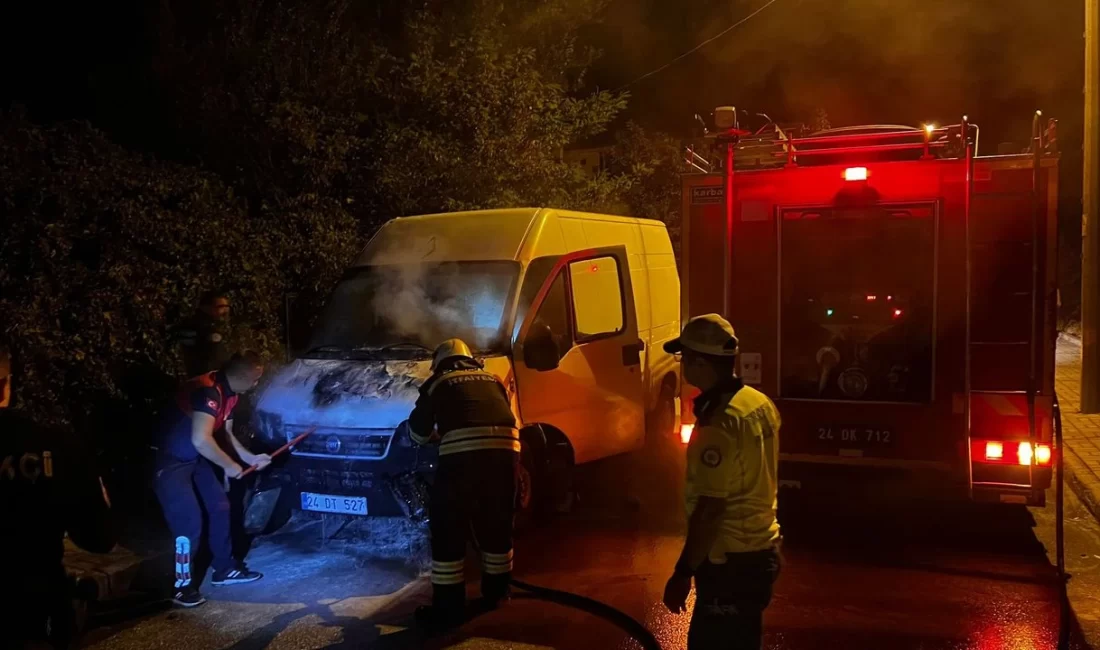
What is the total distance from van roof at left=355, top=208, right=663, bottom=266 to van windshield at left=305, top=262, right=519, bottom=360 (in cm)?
9

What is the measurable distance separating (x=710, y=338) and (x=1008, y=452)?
3.56 m

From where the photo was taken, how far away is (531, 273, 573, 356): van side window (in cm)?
696

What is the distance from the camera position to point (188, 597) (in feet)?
17.5

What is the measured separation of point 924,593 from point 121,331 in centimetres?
613

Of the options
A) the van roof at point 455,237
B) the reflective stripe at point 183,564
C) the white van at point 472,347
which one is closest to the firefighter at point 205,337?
the white van at point 472,347

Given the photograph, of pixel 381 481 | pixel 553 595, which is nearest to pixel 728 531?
pixel 553 595

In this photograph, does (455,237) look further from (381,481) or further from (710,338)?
(710,338)

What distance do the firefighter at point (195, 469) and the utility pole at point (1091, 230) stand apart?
9853mm

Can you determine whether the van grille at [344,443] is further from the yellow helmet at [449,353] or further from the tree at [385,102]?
the tree at [385,102]

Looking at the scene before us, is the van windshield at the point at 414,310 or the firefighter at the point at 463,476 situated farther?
the van windshield at the point at 414,310

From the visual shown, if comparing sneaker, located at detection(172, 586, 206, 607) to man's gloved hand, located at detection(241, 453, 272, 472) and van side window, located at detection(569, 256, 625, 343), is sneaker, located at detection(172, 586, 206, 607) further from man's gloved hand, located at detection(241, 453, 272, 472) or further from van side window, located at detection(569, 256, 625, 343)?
van side window, located at detection(569, 256, 625, 343)

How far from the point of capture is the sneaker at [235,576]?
5617 millimetres

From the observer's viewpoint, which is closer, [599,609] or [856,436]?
[599,609]

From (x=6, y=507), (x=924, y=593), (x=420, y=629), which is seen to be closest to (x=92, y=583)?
(x=6, y=507)
